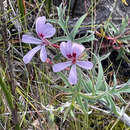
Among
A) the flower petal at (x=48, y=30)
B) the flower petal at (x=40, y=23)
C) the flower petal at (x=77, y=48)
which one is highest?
the flower petal at (x=40, y=23)

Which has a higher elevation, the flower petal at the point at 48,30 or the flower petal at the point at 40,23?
the flower petal at the point at 40,23

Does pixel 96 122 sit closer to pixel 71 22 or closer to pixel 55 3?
pixel 71 22

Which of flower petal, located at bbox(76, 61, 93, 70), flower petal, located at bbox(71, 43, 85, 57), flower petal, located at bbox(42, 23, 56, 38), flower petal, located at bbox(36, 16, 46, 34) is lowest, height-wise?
flower petal, located at bbox(76, 61, 93, 70)

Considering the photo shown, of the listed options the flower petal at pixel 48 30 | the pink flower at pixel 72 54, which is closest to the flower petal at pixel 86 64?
the pink flower at pixel 72 54

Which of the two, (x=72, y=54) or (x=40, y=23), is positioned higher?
(x=40, y=23)

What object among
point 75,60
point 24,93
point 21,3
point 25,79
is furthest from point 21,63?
point 75,60

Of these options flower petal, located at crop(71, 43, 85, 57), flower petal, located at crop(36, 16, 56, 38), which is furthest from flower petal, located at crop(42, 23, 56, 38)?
flower petal, located at crop(71, 43, 85, 57)

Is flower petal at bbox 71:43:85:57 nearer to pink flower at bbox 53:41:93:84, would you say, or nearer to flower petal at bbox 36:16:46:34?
pink flower at bbox 53:41:93:84

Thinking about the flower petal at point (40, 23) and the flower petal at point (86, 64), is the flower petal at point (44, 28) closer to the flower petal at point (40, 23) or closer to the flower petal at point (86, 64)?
the flower petal at point (40, 23)

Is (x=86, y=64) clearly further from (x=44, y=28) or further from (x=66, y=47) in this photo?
(x=44, y=28)

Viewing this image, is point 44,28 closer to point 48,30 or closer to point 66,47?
point 48,30

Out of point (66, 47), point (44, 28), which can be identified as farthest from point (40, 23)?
point (66, 47)

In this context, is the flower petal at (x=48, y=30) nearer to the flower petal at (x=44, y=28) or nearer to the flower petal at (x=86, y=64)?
the flower petal at (x=44, y=28)

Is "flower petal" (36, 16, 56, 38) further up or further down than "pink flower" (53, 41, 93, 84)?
further up
